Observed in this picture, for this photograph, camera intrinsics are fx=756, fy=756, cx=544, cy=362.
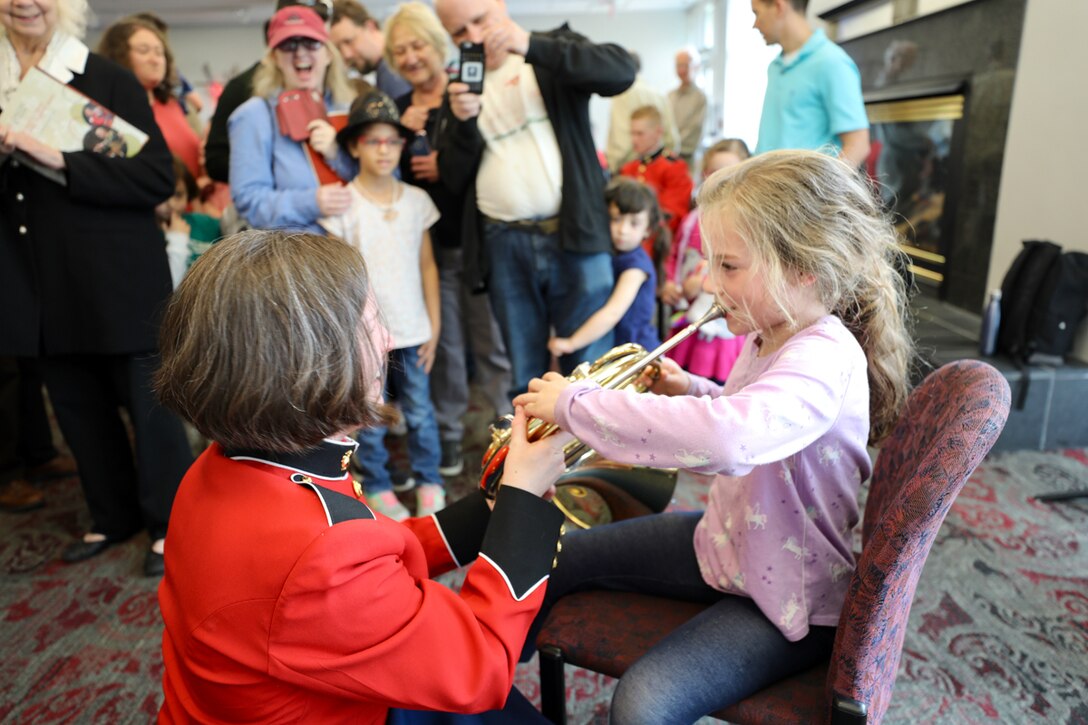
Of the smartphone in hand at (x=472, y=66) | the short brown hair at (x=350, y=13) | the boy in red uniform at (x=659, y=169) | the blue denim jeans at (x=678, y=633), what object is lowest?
the blue denim jeans at (x=678, y=633)

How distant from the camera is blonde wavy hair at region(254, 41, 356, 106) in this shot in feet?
7.99

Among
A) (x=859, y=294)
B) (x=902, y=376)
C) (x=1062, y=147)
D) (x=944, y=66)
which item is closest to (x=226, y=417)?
(x=859, y=294)

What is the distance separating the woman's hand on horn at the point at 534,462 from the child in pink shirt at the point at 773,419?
0.15 feet

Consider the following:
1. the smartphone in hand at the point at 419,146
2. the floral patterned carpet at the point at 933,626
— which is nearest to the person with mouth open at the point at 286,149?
the smartphone in hand at the point at 419,146

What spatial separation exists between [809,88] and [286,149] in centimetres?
179

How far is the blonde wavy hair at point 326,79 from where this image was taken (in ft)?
7.99

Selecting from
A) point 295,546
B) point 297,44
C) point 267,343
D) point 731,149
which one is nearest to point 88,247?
point 297,44

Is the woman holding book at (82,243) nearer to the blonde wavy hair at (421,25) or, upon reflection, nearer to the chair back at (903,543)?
the blonde wavy hair at (421,25)

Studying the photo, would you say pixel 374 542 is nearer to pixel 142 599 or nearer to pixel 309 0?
pixel 142 599

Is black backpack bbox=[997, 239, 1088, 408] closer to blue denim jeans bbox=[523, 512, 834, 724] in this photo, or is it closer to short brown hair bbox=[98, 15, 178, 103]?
blue denim jeans bbox=[523, 512, 834, 724]

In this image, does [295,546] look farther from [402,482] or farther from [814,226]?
[402,482]

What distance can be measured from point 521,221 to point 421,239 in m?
0.35

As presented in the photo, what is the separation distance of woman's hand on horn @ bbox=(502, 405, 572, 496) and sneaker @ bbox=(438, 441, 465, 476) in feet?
6.21

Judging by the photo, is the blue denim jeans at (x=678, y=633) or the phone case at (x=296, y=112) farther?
the phone case at (x=296, y=112)
